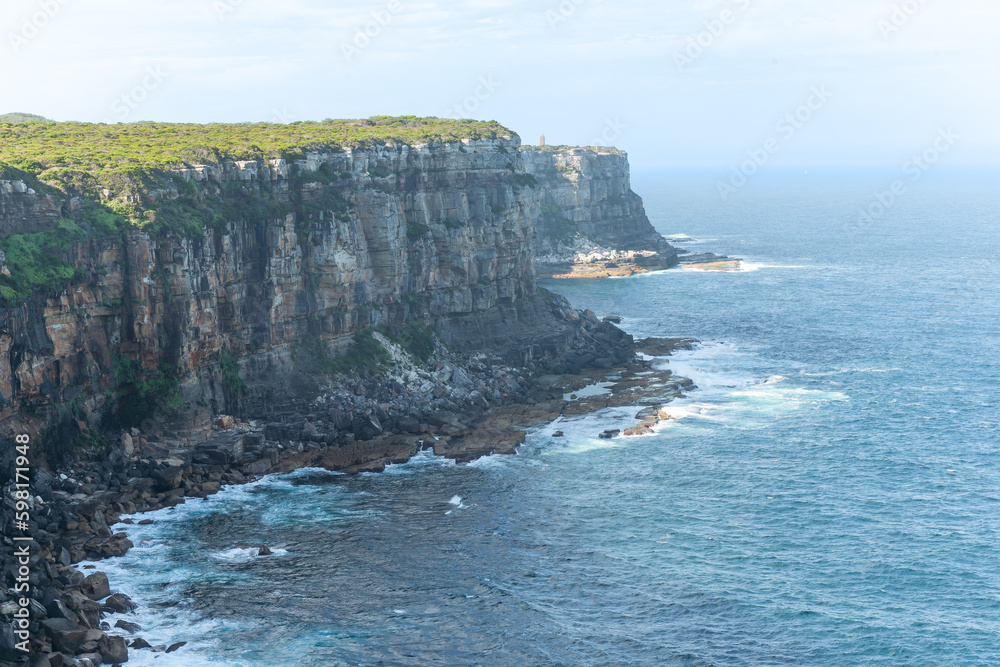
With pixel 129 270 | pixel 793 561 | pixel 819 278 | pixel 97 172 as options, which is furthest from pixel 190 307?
pixel 819 278

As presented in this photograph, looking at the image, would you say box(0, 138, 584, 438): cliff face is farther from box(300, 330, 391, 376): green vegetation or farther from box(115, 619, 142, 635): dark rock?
box(115, 619, 142, 635): dark rock

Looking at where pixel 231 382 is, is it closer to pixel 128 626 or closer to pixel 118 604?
pixel 118 604

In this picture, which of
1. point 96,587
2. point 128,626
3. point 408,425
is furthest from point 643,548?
point 96,587

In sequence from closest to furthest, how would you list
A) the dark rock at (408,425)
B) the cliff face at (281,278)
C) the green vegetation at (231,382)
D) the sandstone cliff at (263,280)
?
the sandstone cliff at (263,280), the cliff face at (281,278), the green vegetation at (231,382), the dark rock at (408,425)

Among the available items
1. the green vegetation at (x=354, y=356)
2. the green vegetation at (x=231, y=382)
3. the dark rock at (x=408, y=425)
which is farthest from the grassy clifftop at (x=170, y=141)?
the dark rock at (x=408, y=425)

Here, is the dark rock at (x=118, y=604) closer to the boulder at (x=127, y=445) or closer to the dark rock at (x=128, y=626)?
the dark rock at (x=128, y=626)

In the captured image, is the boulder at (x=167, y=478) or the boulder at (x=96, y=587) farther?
the boulder at (x=167, y=478)

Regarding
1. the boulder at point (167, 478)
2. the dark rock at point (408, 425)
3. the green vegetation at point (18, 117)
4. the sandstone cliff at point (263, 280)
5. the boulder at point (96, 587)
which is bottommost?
the boulder at point (96, 587)
